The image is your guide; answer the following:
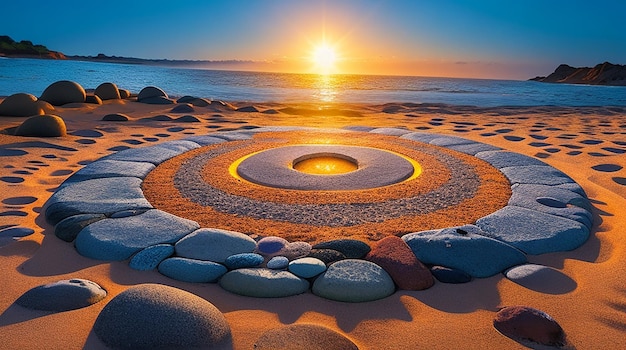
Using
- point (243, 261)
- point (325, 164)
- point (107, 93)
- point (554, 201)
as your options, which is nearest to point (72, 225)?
point (243, 261)

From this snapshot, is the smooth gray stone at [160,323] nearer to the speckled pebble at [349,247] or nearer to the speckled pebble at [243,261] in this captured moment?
the speckled pebble at [243,261]

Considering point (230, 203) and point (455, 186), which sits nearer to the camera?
point (230, 203)

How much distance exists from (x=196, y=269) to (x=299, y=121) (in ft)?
28.6

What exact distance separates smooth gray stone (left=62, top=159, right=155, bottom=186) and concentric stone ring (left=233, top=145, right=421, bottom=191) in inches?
41.5

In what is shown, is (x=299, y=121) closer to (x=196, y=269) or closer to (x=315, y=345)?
(x=196, y=269)

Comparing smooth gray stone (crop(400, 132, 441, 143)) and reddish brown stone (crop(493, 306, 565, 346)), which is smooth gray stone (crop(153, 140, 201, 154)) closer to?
smooth gray stone (crop(400, 132, 441, 143))

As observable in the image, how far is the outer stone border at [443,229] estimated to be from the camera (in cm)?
299

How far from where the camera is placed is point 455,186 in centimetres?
459

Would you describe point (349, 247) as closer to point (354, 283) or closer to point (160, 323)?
point (354, 283)

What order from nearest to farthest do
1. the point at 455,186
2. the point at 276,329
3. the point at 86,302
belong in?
the point at 276,329, the point at 86,302, the point at 455,186

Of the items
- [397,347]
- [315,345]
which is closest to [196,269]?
[315,345]

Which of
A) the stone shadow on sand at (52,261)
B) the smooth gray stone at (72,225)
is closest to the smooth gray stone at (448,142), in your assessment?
the smooth gray stone at (72,225)

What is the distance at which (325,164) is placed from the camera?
5723 mm

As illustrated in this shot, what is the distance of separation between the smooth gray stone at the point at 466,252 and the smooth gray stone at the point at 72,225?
2.43 m
